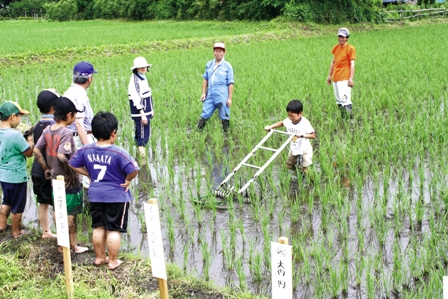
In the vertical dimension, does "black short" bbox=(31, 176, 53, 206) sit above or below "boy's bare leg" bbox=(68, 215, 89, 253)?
above

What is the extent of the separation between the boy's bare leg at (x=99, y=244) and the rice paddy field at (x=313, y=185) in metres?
0.37

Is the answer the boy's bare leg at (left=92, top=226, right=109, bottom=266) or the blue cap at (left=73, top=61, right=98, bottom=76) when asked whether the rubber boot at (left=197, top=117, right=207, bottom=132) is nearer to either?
the blue cap at (left=73, top=61, right=98, bottom=76)

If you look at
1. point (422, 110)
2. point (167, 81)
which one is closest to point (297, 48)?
point (167, 81)

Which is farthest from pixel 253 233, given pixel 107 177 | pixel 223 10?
pixel 223 10

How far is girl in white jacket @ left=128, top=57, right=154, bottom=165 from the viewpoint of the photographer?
5508 millimetres

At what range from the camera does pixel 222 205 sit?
15.0 ft

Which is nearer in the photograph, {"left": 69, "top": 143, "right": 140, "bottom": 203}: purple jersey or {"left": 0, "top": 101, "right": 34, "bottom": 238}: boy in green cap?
{"left": 69, "top": 143, "right": 140, "bottom": 203}: purple jersey

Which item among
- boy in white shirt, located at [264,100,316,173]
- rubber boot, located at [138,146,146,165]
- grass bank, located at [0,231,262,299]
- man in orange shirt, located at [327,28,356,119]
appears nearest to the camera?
grass bank, located at [0,231,262,299]

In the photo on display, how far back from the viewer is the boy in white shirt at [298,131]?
4770 mm

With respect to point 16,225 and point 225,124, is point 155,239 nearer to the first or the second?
point 16,225

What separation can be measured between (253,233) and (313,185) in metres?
1.17

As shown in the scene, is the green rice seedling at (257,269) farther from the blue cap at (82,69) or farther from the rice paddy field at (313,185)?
the blue cap at (82,69)

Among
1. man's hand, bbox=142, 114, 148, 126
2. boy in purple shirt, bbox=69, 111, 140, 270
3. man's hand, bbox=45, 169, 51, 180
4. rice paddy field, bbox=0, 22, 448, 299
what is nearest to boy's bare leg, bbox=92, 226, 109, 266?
boy in purple shirt, bbox=69, 111, 140, 270

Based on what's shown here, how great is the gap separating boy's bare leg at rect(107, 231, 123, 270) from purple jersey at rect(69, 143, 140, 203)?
0.23 meters
